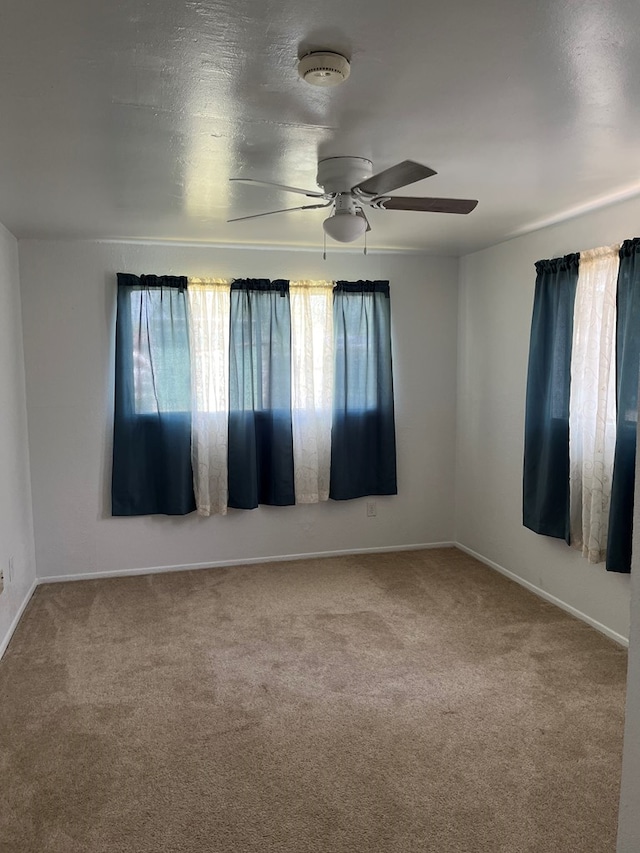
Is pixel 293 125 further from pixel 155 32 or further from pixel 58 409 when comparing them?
pixel 58 409

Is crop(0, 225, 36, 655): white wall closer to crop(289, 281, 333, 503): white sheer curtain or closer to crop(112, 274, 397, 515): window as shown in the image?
crop(112, 274, 397, 515): window

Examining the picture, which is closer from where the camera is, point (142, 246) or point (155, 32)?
point (155, 32)

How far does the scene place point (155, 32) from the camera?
1.54 metres

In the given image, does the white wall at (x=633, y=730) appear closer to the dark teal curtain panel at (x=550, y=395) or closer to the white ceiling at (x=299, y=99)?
the white ceiling at (x=299, y=99)

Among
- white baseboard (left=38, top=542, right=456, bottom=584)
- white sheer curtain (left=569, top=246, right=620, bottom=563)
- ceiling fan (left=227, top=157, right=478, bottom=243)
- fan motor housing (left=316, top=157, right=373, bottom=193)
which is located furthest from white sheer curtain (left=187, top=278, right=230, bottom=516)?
white sheer curtain (left=569, top=246, right=620, bottom=563)

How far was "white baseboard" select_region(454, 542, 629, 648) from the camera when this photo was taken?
3386 mm

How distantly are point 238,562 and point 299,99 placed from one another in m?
3.52

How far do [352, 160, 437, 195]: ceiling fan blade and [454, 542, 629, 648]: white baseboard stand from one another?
2.35 metres

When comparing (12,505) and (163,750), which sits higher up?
(12,505)

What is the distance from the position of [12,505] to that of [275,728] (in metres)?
2.13

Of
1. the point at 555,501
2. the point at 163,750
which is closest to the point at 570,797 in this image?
the point at 163,750

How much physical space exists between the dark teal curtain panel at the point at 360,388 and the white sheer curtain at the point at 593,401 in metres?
1.58

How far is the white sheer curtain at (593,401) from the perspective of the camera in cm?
329

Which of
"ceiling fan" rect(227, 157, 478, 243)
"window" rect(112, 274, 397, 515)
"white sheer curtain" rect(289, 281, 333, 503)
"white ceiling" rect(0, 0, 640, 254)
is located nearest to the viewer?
"white ceiling" rect(0, 0, 640, 254)
